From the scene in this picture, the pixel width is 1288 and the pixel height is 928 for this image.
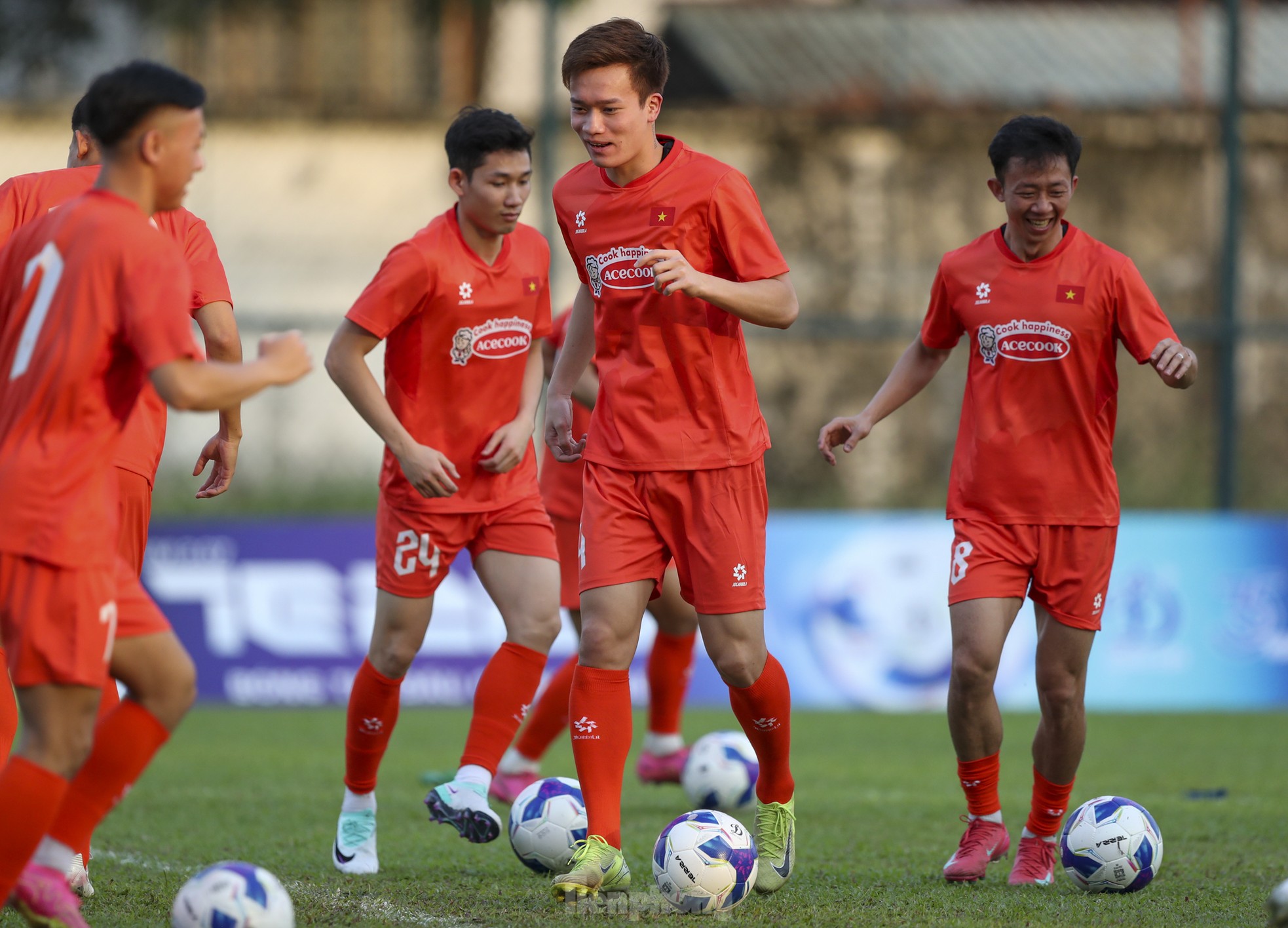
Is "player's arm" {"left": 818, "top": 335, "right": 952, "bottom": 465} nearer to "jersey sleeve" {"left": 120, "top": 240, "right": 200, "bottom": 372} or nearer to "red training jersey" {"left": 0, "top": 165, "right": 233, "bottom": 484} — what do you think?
"red training jersey" {"left": 0, "top": 165, "right": 233, "bottom": 484}

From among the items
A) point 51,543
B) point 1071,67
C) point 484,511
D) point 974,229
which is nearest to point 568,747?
point 484,511

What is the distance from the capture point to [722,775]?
21.9ft

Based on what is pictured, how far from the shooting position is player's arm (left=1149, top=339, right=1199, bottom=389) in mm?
4883

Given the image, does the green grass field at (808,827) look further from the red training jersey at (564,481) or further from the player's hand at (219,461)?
the red training jersey at (564,481)

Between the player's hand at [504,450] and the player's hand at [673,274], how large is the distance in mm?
1264

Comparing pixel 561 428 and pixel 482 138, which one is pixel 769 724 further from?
pixel 482 138

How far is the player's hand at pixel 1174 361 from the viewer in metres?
4.88

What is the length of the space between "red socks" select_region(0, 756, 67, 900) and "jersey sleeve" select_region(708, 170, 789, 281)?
94.6 inches

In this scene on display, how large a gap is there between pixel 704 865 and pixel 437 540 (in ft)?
5.40

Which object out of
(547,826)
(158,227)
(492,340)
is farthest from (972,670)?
(158,227)

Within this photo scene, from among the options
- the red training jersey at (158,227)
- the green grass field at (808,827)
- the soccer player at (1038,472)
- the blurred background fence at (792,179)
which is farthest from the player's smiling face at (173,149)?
the blurred background fence at (792,179)

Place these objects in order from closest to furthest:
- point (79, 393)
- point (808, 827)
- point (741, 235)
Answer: point (79, 393) < point (741, 235) < point (808, 827)

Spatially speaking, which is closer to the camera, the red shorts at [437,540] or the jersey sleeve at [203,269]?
the jersey sleeve at [203,269]

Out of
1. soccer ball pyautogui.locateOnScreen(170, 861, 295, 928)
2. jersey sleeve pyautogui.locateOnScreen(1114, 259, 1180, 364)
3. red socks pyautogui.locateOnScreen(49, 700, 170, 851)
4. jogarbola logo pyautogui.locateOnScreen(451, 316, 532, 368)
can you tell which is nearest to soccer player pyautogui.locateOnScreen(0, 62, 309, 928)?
red socks pyautogui.locateOnScreen(49, 700, 170, 851)
